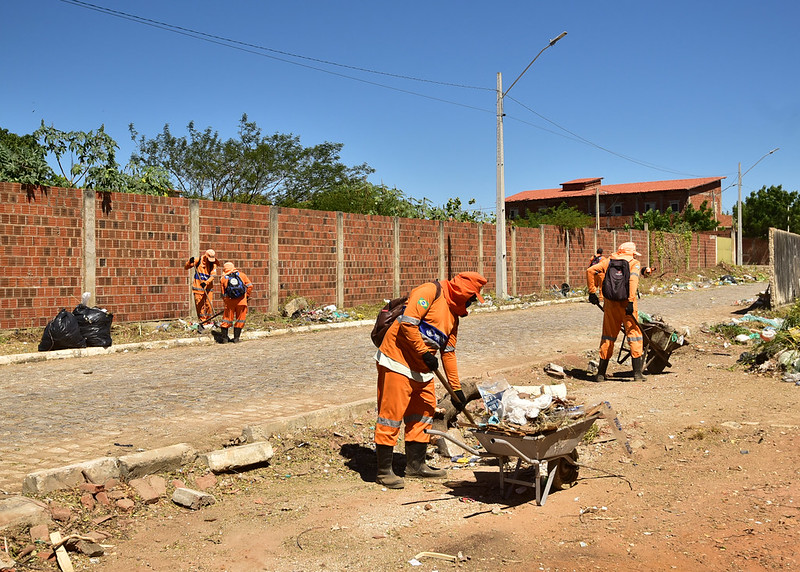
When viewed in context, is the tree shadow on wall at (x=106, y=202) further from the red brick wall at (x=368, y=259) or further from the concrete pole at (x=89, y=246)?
the red brick wall at (x=368, y=259)

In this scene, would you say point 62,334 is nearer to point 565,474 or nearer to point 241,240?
point 241,240

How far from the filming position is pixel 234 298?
45.5ft

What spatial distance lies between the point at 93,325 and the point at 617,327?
27.6 feet

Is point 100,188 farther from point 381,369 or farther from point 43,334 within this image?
point 381,369

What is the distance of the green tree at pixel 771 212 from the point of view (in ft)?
208

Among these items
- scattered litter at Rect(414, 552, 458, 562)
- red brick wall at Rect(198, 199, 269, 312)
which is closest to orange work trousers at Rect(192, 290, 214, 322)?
red brick wall at Rect(198, 199, 269, 312)

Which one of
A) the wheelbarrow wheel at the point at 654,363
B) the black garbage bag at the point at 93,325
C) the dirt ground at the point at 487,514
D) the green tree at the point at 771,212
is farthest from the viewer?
the green tree at the point at 771,212

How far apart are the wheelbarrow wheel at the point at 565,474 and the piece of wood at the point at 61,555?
11.4 ft

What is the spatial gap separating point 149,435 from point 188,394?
2.05 m

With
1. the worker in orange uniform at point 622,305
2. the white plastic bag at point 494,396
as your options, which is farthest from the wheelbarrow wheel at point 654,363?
the white plastic bag at point 494,396

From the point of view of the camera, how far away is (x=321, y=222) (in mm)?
18953

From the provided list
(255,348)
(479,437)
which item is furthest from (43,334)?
(479,437)

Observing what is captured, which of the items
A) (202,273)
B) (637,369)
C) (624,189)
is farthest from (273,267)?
(624,189)

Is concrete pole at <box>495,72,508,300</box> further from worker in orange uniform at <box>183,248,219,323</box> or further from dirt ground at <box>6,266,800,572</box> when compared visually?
dirt ground at <box>6,266,800,572</box>
